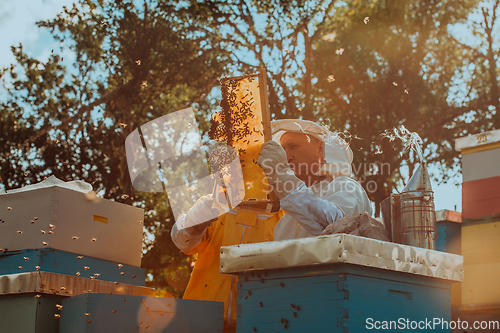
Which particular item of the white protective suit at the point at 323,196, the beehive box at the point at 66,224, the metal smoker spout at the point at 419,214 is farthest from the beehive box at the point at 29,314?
the metal smoker spout at the point at 419,214

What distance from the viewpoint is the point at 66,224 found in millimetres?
2754

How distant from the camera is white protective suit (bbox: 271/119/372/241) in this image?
2348 mm

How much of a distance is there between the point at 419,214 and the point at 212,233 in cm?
154

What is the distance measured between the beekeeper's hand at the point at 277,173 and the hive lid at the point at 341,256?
685 millimetres

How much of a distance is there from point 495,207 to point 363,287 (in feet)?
10.5

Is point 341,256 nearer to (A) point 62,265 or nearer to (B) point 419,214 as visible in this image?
(B) point 419,214

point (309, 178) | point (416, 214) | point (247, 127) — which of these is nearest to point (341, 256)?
point (416, 214)

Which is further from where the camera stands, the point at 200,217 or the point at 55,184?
the point at 200,217

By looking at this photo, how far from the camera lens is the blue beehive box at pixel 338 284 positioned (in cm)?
158

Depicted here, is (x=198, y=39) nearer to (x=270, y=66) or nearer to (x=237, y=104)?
(x=270, y=66)

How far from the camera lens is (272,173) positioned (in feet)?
7.97

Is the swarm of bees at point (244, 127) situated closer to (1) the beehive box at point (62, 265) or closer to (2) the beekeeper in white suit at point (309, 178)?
(2) the beekeeper in white suit at point (309, 178)

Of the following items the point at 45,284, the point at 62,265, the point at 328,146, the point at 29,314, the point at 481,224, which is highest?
the point at 328,146

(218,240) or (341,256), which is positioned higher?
(218,240)
